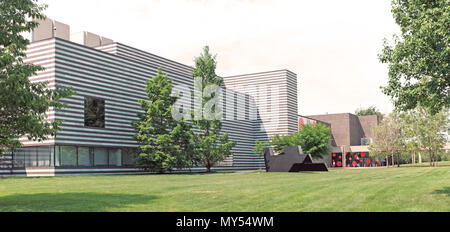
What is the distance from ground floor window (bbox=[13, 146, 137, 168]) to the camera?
134 ft

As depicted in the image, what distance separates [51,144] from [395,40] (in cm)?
3233

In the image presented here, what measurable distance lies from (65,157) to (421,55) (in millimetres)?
34209

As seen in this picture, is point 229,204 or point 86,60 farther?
point 86,60

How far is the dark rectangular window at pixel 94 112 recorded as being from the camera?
44156 millimetres

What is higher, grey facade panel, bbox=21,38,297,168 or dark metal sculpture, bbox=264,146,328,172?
grey facade panel, bbox=21,38,297,168

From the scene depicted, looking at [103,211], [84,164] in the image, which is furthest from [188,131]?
[103,211]

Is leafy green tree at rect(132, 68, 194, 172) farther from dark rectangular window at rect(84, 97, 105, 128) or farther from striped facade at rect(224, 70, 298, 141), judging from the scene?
striped facade at rect(224, 70, 298, 141)

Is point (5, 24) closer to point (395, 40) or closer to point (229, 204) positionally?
point (229, 204)

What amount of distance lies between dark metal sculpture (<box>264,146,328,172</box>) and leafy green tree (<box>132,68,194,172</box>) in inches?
346

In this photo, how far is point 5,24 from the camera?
1506 cm

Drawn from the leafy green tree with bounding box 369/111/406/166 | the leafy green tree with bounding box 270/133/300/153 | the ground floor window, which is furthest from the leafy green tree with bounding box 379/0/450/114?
the leafy green tree with bounding box 369/111/406/166

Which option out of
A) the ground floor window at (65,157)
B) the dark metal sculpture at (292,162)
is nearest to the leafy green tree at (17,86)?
the ground floor window at (65,157)

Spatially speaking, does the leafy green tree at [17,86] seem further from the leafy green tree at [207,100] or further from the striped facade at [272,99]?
the striped facade at [272,99]
